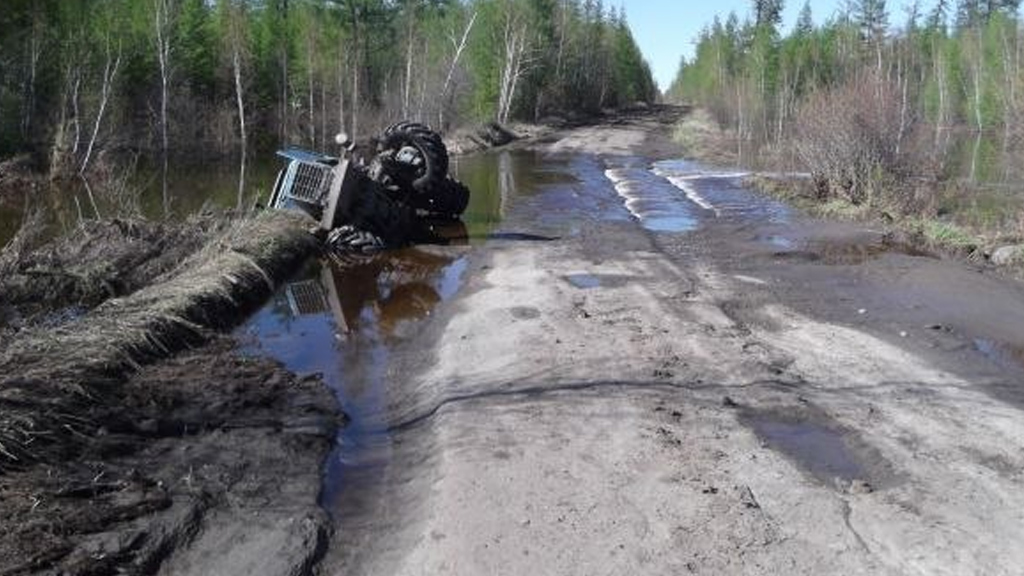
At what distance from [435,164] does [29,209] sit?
10059mm

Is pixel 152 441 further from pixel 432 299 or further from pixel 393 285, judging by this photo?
pixel 393 285

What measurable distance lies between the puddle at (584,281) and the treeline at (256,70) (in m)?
21.2

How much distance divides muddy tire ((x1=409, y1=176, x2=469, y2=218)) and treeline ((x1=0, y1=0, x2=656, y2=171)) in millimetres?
15151

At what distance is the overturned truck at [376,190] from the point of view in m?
17.3

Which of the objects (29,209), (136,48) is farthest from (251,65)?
(29,209)

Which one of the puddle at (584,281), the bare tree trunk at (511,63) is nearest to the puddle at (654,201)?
the puddle at (584,281)

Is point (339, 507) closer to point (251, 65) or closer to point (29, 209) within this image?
point (29, 209)

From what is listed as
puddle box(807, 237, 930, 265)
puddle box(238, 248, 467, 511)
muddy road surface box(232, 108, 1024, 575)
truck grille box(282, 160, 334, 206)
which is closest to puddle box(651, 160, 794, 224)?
puddle box(807, 237, 930, 265)

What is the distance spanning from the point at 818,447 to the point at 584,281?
7.07 metres

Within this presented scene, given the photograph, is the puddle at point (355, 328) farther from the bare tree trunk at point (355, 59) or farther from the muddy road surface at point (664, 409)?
the bare tree trunk at point (355, 59)

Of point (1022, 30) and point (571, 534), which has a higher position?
point (1022, 30)

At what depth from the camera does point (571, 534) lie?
6113mm

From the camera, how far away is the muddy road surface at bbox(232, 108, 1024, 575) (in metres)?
6.08

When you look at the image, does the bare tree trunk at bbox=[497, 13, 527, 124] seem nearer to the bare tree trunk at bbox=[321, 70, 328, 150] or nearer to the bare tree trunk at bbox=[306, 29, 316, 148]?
the bare tree trunk at bbox=[321, 70, 328, 150]
